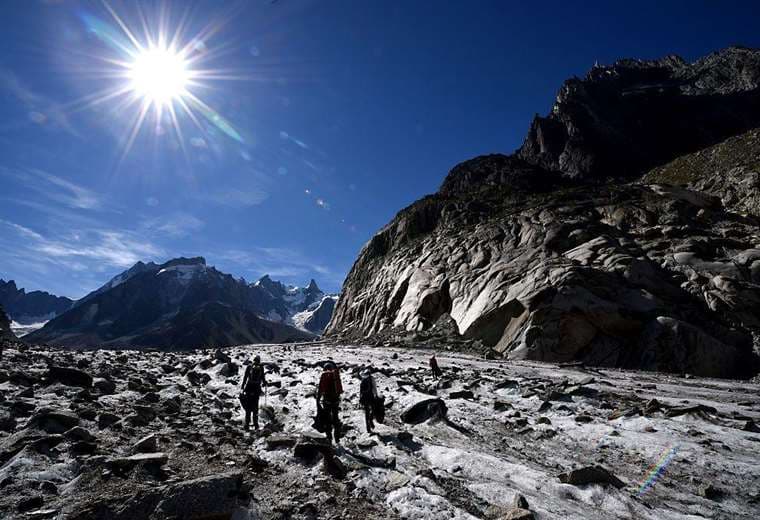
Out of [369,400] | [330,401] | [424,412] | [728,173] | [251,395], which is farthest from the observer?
[728,173]

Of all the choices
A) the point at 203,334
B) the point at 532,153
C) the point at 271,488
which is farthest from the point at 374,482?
the point at 203,334

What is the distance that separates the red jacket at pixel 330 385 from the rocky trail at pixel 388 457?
1209mm

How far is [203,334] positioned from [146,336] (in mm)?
32195

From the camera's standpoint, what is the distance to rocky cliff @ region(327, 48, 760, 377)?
26.4m

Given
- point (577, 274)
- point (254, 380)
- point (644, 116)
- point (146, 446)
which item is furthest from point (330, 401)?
point (644, 116)

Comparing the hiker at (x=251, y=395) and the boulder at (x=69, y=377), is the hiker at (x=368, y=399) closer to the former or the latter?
the hiker at (x=251, y=395)

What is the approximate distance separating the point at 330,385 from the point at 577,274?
28.2 meters

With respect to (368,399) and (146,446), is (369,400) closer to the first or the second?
(368,399)

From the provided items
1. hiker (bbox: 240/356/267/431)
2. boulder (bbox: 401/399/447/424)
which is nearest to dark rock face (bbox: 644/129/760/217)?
boulder (bbox: 401/399/447/424)

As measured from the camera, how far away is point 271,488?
6422 millimetres

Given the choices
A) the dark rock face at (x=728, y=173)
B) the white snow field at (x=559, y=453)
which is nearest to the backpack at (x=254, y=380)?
the white snow field at (x=559, y=453)

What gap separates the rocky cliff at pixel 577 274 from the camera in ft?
86.6

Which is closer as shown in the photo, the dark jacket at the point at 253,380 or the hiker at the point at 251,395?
the hiker at the point at 251,395

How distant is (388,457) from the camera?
8.16 m
